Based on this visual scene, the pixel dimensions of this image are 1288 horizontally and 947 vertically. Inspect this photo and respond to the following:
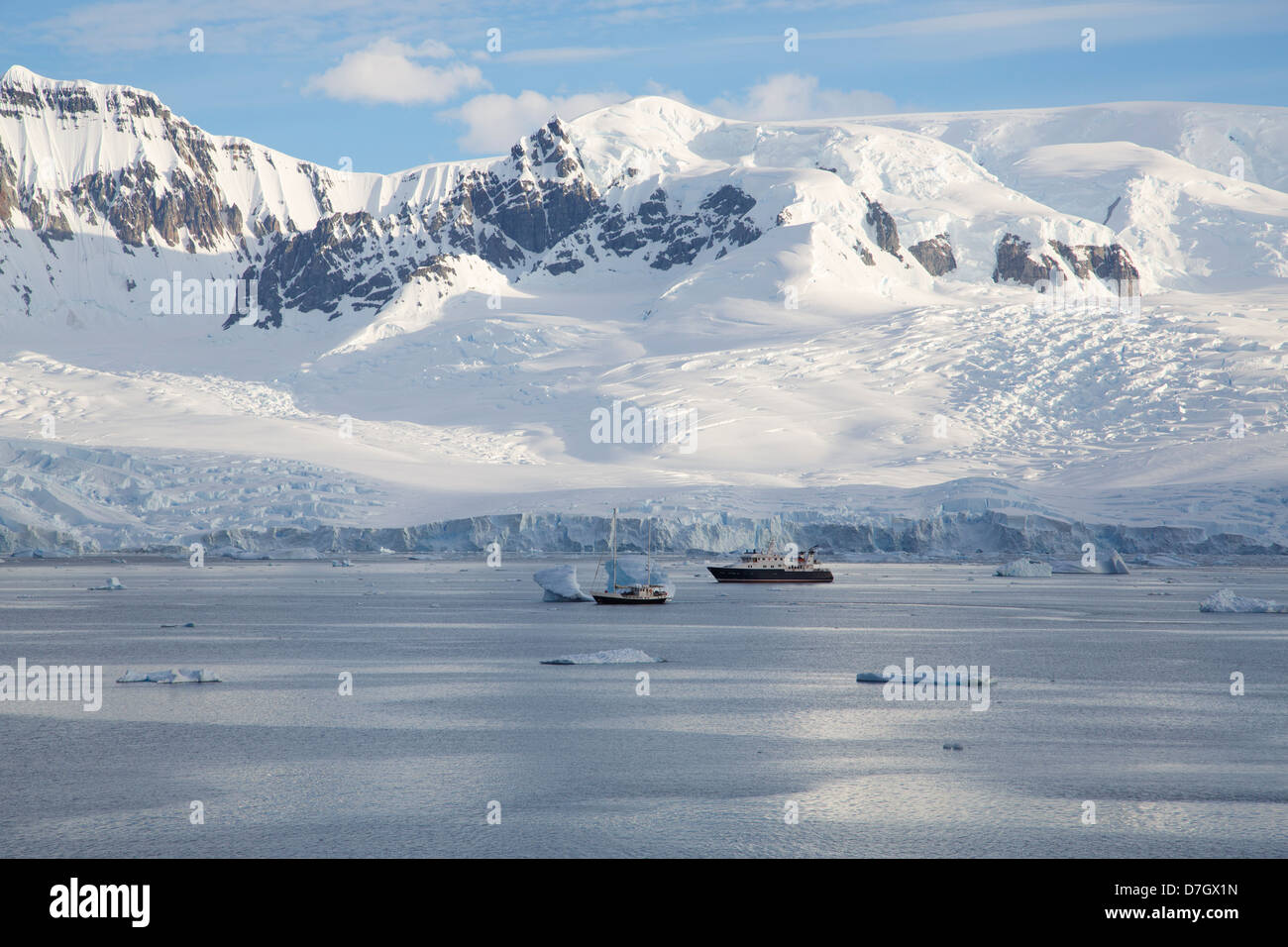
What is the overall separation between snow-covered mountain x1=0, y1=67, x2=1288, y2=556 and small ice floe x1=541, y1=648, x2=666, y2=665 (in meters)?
64.5

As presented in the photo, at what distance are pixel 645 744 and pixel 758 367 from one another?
122 m

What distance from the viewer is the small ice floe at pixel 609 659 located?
3002 cm

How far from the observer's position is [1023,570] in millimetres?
73500

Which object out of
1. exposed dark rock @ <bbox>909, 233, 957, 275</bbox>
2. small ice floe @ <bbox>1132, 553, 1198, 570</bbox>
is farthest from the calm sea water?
exposed dark rock @ <bbox>909, 233, 957, 275</bbox>

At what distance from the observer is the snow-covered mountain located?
103m

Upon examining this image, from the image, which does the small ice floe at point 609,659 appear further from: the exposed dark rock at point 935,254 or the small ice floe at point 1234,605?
the exposed dark rock at point 935,254

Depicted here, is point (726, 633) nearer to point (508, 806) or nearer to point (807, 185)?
point (508, 806)

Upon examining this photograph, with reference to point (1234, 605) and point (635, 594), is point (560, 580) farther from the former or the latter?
point (1234, 605)

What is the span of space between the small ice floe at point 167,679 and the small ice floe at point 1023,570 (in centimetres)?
5379

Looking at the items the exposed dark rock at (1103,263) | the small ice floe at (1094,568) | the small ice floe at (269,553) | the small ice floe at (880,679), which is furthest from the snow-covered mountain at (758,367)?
the small ice floe at (880,679)

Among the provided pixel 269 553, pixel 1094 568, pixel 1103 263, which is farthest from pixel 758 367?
pixel 269 553

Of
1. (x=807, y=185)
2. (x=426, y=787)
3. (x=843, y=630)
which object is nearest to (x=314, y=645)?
(x=843, y=630)

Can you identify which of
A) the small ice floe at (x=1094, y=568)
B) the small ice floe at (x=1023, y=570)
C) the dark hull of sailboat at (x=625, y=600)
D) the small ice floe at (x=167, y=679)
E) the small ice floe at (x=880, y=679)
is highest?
the small ice floe at (x=167, y=679)

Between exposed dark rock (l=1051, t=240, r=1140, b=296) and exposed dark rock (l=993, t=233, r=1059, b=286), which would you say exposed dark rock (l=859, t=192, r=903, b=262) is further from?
exposed dark rock (l=1051, t=240, r=1140, b=296)
